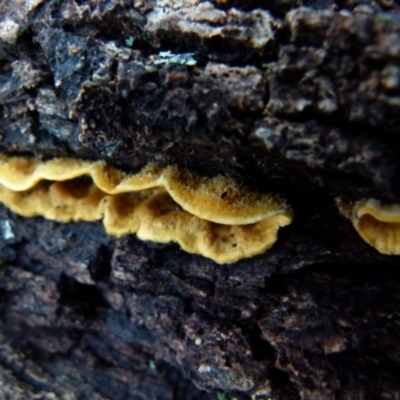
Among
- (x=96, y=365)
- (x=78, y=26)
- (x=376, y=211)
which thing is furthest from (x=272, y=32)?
(x=96, y=365)

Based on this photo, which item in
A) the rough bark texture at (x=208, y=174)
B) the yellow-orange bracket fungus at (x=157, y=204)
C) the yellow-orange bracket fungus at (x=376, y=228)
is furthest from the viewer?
the yellow-orange bracket fungus at (x=157, y=204)

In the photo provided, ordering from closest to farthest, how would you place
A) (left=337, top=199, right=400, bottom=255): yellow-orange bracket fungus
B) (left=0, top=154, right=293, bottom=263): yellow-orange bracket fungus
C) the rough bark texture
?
the rough bark texture < (left=337, top=199, right=400, bottom=255): yellow-orange bracket fungus < (left=0, top=154, right=293, bottom=263): yellow-orange bracket fungus

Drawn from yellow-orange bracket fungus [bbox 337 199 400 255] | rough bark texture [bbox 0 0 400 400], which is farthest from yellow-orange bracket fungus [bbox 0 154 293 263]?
yellow-orange bracket fungus [bbox 337 199 400 255]

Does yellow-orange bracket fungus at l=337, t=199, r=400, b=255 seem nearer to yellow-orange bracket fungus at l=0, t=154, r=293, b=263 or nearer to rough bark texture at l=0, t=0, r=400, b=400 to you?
rough bark texture at l=0, t=0, r=400, b=400

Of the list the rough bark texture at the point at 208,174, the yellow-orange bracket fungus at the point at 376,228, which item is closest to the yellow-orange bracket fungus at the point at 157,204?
the rough bark texture at the point at 208,174

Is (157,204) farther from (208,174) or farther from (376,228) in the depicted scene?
(376,228)

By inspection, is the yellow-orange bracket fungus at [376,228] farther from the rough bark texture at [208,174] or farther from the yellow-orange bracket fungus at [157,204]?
the yellow-orange bracket fungus at [157,204]

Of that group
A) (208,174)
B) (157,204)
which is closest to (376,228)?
(208,174)
